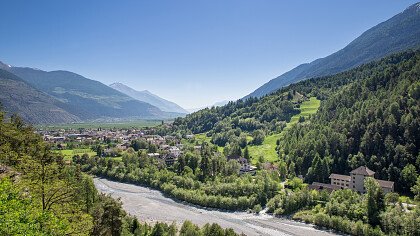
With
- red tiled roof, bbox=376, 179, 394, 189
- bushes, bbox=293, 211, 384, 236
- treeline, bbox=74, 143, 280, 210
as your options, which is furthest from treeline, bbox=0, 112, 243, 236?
red tiled roof, bbox=376, 179, 394, 189

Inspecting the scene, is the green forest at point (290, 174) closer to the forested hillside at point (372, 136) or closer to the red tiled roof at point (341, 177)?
the forested hillside at point (372, 136)

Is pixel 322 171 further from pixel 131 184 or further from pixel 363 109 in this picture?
pixel 131 184

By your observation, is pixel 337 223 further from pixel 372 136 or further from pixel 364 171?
pixel 372 136

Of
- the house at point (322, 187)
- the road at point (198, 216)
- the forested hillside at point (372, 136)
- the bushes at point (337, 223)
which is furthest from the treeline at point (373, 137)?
the road at point (198, 216)

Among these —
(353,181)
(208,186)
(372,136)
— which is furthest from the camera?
(372,136)

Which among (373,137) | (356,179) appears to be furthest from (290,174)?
(373,137)

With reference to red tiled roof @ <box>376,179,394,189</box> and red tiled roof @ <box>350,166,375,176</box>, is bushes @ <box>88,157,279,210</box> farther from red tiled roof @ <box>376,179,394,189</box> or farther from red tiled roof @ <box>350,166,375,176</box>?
red tiled roof @ <box>376,179,394,189</box>
